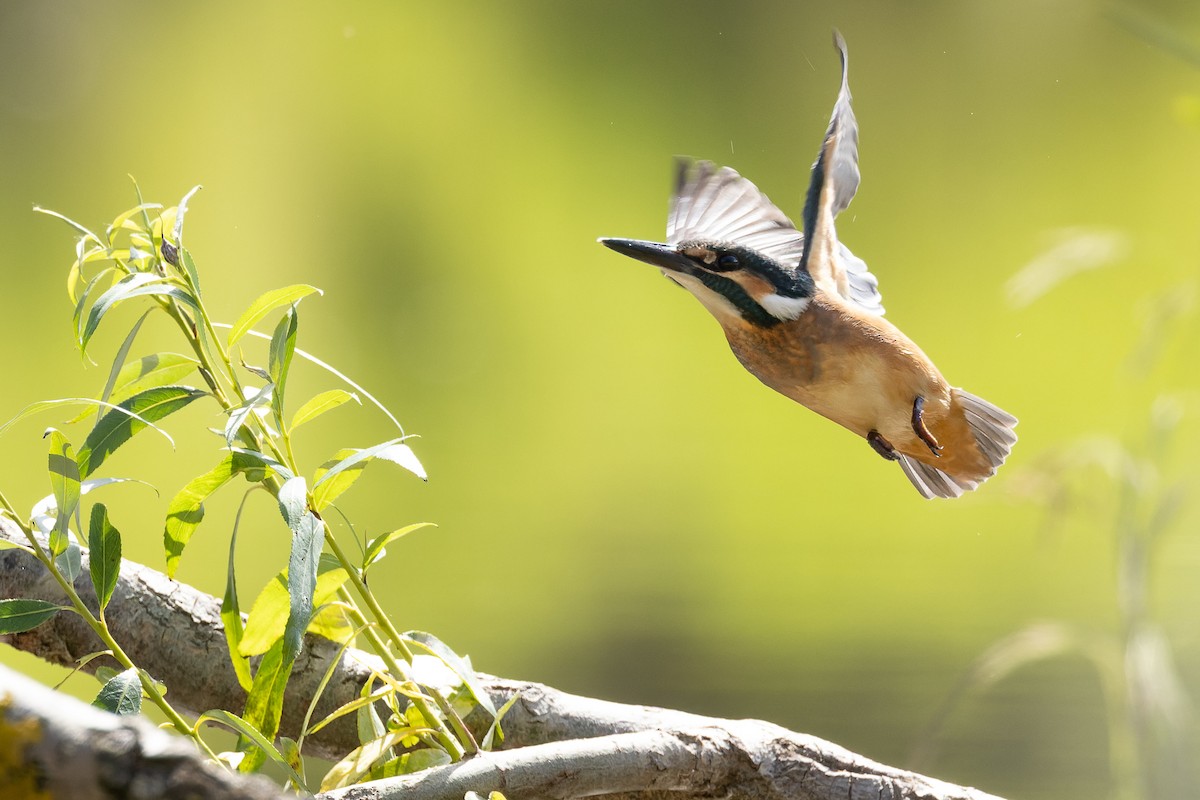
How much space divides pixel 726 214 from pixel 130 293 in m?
0.34

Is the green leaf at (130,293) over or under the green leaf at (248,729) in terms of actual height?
over

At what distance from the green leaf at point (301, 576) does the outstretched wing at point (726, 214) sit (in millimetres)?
298

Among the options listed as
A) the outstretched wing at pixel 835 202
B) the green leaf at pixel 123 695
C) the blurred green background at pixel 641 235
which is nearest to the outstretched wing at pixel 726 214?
the outstretched wing at pixel 835 202

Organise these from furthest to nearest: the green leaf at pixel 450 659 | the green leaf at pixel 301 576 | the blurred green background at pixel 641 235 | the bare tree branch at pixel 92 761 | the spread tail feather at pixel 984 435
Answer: the blurred green background at pixel 641 235
the spread tail feather at pixel 984 435
the green leaf at pixel 450 659
the green leaf at pixel 301 576
the bare tree branch at pixel 92 761

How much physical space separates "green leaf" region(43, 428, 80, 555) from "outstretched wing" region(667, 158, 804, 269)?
0.33 metres

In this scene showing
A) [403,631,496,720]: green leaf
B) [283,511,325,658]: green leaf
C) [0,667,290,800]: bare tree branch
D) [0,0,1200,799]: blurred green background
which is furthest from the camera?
[0,0,1200,799]: blurred green background

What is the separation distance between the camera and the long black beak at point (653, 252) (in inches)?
19.0

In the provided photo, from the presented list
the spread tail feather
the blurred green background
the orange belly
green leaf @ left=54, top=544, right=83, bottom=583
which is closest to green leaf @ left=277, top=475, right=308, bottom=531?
green leaf @ left=54, top=544, right=83, bottom=583

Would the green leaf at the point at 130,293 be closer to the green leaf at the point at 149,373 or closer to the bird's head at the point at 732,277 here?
the green leaf at the point at 149,373

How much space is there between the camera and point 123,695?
0.39 metres

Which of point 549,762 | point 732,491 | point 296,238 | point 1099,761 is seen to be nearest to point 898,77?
point 732,491

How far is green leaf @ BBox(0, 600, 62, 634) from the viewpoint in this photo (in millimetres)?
410

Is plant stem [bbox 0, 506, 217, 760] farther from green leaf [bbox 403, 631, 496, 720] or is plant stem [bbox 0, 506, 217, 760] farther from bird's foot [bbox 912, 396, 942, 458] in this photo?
bird's foot [bbox 912, 396, 942, 458]

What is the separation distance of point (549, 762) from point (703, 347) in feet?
7.30
